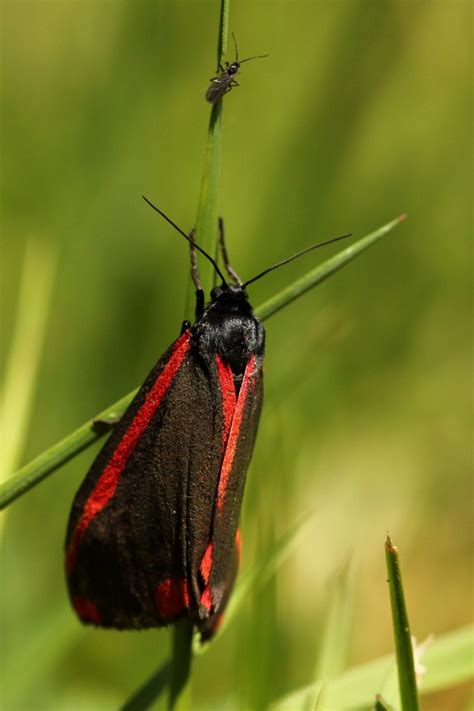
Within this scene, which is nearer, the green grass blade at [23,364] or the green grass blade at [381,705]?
the green grass blade at [381,705]

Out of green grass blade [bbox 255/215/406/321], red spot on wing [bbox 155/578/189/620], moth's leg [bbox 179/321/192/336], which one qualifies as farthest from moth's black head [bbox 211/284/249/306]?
red spot on wing [bbox 155/578/189/620]

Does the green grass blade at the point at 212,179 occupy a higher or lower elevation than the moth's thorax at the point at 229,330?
higher

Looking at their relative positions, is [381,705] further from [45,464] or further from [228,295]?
[228,295]

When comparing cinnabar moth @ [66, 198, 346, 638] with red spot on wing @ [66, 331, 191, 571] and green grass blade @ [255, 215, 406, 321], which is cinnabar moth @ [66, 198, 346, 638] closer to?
red spot on wing @ [66, 331, 191, 571]

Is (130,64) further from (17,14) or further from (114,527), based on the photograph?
(114,527)

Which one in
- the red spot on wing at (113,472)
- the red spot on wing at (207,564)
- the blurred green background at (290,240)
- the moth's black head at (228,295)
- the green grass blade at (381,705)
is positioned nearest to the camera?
the green grass blade at (381,705)

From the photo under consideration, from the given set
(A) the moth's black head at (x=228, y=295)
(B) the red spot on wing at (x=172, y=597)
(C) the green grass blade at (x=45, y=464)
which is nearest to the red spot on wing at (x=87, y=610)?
(B) the red spot on wing at (x=172, y=597)

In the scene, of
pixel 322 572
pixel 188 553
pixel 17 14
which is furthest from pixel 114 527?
pixel 17 14

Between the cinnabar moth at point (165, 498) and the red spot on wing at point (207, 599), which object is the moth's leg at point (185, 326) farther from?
the red spot on wing at point (207, 599)
